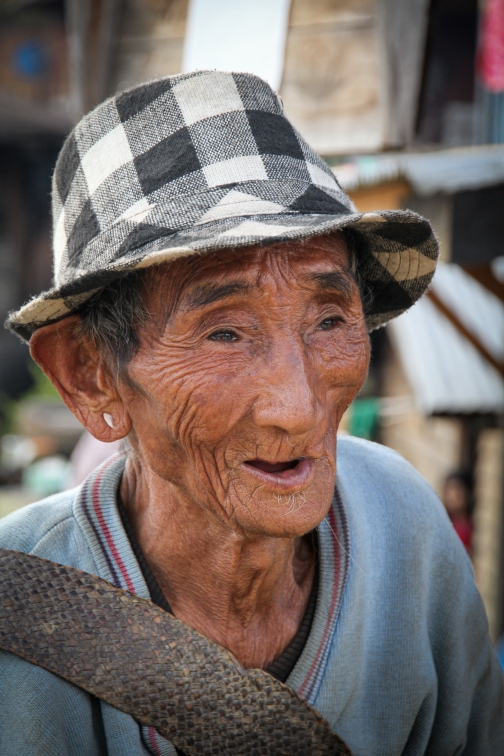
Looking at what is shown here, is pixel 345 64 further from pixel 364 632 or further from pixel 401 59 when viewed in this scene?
pixel 364 632

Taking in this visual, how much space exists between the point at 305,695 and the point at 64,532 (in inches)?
28.1

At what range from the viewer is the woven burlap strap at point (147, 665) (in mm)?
1562

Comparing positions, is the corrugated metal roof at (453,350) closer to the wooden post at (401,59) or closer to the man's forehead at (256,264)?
the wooden post at (401,59)

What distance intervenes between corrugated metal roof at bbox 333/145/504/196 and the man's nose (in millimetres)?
1245

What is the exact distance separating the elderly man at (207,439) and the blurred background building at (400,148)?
133 centimetres

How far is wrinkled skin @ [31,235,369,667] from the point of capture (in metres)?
1.46

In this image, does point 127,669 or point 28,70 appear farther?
point 28,70

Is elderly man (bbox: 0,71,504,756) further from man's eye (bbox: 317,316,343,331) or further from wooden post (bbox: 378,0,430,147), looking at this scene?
wooden post (bbox: 378,0,430,147)

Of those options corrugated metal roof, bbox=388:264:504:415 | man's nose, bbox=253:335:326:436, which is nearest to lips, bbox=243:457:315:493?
man's nose, bbox=253:335:326:436

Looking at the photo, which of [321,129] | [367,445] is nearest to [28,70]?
[321,129]

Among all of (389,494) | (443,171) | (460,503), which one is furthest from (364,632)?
(460,503)

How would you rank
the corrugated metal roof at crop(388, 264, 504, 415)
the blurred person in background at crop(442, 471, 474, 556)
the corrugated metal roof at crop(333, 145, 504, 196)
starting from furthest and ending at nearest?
the blurred person in background at crop(442, 471, 474, 556), the corrugated metal roof at crop(388, 264, 504, 415), the corrugated metal roof at crop(333, 145, 504, 196)

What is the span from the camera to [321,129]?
3123mm

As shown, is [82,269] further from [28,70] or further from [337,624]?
[28,70]
